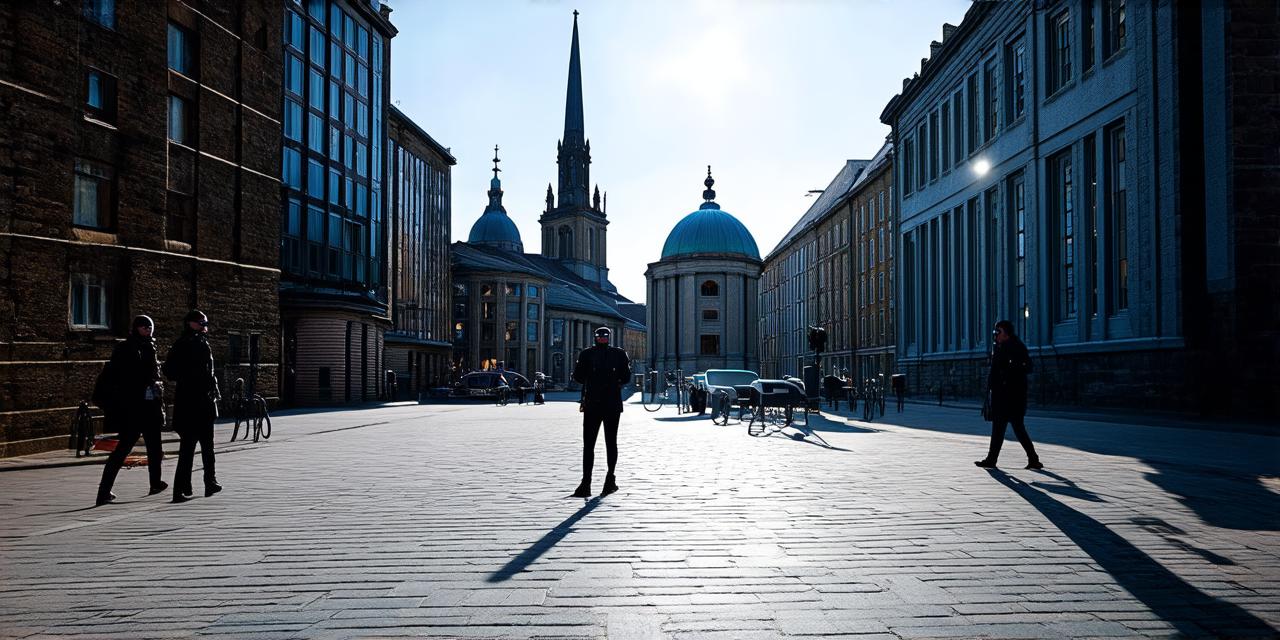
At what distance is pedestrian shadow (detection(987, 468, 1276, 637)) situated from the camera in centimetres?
430

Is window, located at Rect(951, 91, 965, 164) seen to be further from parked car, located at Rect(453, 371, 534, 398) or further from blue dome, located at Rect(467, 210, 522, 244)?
blue dome, located at Rect(467, 210, 522, 244)

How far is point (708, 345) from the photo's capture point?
277 feet

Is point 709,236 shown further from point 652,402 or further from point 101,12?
point 101,12

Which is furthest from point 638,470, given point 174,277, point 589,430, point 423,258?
point 423,258

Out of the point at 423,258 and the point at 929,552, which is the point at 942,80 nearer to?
the point at 423,258

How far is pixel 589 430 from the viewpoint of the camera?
9250mm

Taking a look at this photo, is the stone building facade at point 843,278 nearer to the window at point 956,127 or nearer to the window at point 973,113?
the window at point 956,127

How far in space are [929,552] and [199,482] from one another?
8.33 metres

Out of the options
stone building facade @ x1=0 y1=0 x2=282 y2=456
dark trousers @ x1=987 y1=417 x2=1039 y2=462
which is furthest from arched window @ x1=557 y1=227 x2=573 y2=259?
dark trousers @ x1=987 y1=417 x2=1039 y2=462

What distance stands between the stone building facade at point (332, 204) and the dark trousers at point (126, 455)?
24.4 metres

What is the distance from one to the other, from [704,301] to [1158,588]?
79929 millimetres

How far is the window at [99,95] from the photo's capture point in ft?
55.2

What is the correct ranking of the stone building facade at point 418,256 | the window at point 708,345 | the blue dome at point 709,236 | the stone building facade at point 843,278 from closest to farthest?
the stone building facade at point 418,256 → the stone building facade at point 843,278 → the window at point 708,345 → the blue dome at point 709,236

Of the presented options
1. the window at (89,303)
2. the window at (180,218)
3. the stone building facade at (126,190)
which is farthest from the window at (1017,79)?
the window at (89,303)
